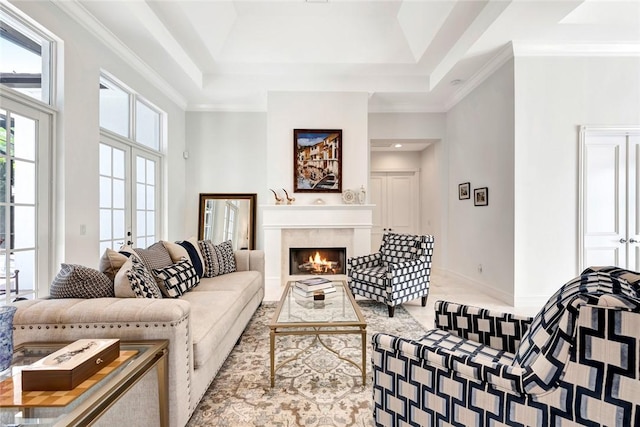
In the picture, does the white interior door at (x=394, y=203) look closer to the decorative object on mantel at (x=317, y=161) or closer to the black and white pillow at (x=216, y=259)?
the decorative object on mantel at (x=317, y=161)

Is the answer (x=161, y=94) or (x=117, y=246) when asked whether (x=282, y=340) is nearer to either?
(x=117, y=246)

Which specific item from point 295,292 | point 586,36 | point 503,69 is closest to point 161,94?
point 295,292

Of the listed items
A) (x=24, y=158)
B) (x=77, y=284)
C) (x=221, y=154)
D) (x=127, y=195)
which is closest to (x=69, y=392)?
(x=77, y=284)

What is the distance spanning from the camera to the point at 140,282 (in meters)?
1.70

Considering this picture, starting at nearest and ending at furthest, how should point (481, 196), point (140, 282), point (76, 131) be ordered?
point (140, 282), point (76, 131), point (481, 196)

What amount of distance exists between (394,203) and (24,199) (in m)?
5.89

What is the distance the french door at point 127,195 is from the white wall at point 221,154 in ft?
2.45

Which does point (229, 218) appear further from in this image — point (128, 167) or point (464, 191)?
point (464, 191)

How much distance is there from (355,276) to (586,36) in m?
3.78

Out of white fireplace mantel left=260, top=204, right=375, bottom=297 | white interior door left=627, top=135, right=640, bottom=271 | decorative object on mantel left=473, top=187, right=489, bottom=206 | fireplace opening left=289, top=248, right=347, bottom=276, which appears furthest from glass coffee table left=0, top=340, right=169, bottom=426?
white interior door left=627, top=135, right=640, bottom=271

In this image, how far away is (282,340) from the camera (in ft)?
8.24

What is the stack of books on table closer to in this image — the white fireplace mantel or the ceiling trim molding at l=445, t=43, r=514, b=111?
the white fireplace mantel

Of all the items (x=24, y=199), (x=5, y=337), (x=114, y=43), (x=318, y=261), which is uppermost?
(x=114, y=43)

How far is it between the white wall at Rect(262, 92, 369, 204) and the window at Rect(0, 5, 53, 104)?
2.62 m
